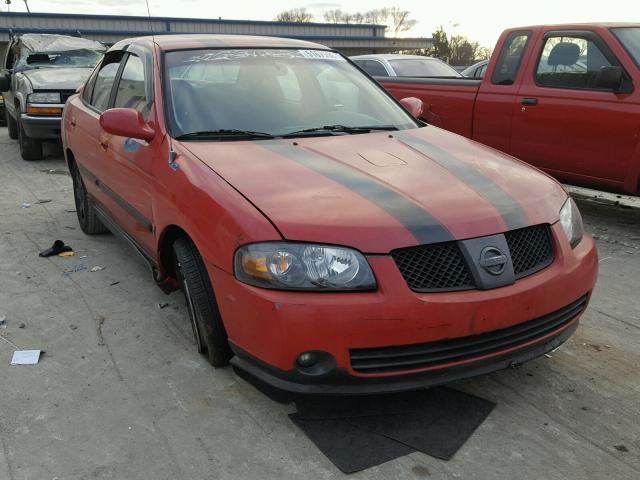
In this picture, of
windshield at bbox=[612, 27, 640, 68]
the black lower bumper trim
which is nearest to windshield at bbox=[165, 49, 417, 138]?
the black lower bumper trim

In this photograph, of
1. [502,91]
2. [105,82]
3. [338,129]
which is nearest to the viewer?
[338,129]

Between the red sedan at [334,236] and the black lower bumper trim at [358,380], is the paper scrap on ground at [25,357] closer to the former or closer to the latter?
the red sedan at [334,236]

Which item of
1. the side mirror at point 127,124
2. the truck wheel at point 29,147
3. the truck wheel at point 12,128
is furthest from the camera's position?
the truck wheel at point 12,128

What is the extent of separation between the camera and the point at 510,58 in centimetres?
633

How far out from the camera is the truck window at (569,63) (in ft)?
18.4

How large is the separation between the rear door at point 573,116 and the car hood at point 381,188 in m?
2.42

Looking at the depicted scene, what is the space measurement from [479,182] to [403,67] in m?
7.29

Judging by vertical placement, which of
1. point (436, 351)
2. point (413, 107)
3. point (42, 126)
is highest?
point (413, 107)

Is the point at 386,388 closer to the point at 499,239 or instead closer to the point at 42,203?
the point at 499,239

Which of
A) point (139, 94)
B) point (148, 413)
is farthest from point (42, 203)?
point (148, 413)

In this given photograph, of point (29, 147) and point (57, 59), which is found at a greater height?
point (57, 59)

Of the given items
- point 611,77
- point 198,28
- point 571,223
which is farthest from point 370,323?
point 198,28

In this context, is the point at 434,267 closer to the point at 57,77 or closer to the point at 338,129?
the point at 338,129

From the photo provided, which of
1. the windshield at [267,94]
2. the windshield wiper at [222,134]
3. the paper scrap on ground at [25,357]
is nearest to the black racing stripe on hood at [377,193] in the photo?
the windshield wiper at [222,134]
